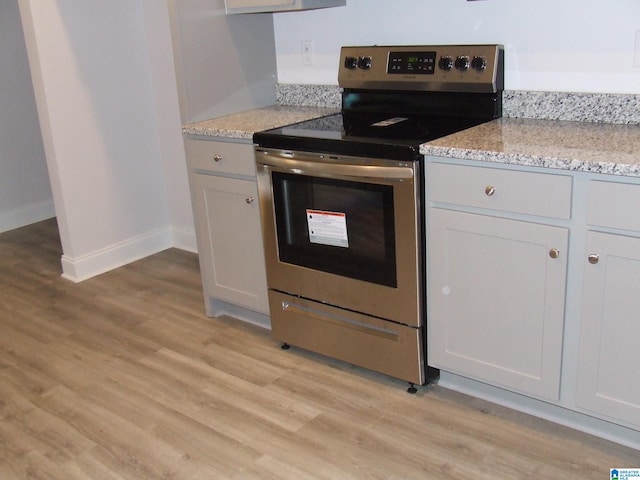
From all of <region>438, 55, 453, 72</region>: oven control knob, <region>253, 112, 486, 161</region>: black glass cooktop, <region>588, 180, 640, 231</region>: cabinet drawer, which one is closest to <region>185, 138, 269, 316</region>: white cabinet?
<region>253, 112, 486, 161</region>: black glass cooktop

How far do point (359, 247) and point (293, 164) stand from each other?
1.29 ft

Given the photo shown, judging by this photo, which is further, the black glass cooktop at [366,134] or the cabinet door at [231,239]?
the cabinet door at [231,239]

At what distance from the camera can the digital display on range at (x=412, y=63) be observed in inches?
107

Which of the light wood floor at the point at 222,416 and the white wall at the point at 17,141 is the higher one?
the white wall at the point at 17,141

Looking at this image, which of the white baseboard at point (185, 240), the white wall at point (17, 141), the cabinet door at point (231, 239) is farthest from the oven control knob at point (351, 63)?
the white wall at point (17, 141)

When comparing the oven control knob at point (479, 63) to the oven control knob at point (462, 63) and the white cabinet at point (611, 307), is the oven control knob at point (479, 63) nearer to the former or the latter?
the oven control knob at point (462, 63)

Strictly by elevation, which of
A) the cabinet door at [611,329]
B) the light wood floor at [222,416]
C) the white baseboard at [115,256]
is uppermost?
the cabinet door at [611,329]

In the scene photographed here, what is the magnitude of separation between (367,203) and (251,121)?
31.7 inches

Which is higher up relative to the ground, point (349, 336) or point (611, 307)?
point (611, 307)

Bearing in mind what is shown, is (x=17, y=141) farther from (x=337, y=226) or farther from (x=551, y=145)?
(x=551, y=145)

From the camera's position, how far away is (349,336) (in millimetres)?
2688

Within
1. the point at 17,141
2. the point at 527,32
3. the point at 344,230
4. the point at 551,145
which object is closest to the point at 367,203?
the point at 344,230

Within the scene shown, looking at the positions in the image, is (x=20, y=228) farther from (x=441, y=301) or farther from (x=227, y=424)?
(x=441, y=301)

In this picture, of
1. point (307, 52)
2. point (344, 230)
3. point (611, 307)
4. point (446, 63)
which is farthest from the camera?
point (307, 52)
